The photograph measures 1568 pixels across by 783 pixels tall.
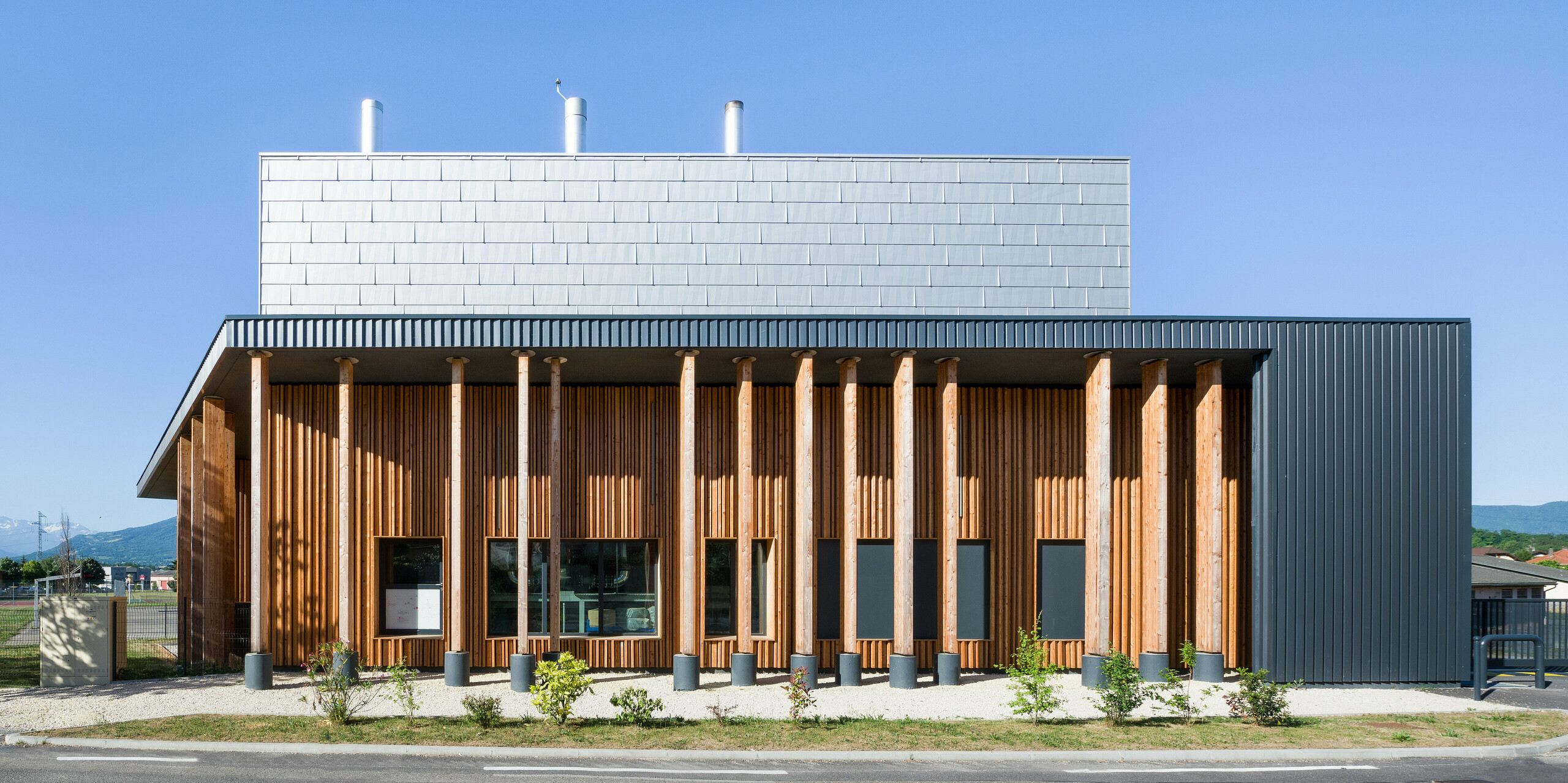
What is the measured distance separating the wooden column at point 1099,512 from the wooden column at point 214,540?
15.5 m

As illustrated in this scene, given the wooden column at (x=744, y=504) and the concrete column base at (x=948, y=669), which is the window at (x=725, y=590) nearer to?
the wooden column at (x=744, y=504)

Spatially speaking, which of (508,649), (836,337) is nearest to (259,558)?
(508,649)

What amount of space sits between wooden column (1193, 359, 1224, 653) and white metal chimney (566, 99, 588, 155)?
1248 centimetres

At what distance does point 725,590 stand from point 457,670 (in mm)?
4991

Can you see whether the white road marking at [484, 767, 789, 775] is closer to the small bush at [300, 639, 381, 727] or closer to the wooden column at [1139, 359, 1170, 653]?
the small bush at [300, 639, 381, 727]

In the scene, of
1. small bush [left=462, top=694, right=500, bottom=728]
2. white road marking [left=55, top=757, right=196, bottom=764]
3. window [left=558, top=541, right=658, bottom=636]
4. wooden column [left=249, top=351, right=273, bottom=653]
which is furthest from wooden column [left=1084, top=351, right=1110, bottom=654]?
wooden column [left=249, top=351, right=273, bottom=653]

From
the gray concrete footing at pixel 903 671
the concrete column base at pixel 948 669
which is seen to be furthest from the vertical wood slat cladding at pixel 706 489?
the gray concrete footing at pixel 903 671

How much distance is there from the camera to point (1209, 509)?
17.3 m

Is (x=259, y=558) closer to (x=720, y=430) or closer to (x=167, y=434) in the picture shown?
(x=720, y=430)

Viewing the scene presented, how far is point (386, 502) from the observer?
18.6 metres

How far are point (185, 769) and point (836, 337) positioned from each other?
1033 cm

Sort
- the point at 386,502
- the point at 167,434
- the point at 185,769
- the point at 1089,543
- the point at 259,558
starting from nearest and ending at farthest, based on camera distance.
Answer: the point at 185,769 → the point at 259,558 → the point at 1089,543 → the point at 386,502 → the point at 167,434

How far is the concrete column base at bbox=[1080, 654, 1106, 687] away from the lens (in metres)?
16.4

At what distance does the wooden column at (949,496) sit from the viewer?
16.7 m
